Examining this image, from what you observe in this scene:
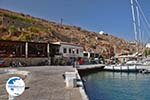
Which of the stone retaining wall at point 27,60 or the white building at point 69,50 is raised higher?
the white building at point 69,50

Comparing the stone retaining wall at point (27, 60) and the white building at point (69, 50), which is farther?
the white building at point (69, 50)

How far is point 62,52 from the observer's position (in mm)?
61656

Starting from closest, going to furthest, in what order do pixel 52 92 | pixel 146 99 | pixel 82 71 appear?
1. pixel 52 92
2. pixel 146 99
3. pixel 82 71

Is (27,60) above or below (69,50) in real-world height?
below

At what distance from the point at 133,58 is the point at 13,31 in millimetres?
39874

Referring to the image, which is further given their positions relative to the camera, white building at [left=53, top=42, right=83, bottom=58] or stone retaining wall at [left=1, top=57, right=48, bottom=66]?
white building at [left=53, top=42, right=83, bottom=58]

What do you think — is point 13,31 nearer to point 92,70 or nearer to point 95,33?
point 92,70

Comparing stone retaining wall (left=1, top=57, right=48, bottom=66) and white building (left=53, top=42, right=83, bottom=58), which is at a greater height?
white building (left=53, top=42, right=83, bottom=58)

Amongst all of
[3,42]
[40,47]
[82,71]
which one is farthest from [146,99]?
[40,47]

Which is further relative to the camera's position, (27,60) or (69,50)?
(69,50)

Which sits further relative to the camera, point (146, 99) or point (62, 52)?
point (62, 52)

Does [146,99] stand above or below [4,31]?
below

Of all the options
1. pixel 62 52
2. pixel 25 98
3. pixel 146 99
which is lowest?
pixel 146 99

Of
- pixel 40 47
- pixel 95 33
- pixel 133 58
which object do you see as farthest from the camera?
pixel 95 33
